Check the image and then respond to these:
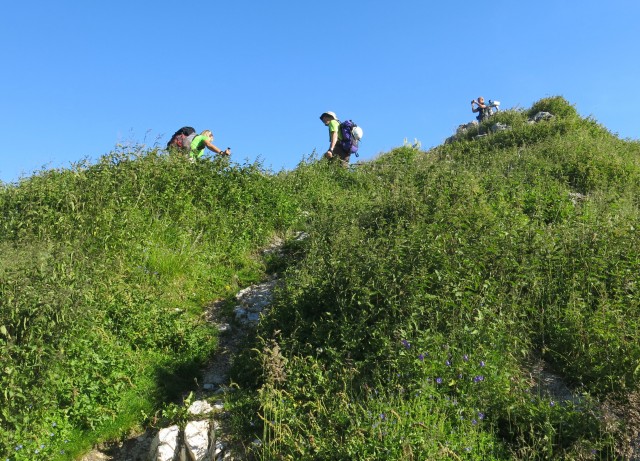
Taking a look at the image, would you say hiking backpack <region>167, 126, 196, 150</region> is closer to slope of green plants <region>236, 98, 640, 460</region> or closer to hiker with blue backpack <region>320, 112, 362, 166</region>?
hiker with blue backpack <region>320, 112, 362, 166</region>

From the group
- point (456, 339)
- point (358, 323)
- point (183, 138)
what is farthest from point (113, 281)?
point (183, 138)

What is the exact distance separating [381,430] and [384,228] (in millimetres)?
4685

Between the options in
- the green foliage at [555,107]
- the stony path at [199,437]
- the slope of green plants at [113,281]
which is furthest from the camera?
the green foliage at [555,107]

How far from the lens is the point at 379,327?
20.0 ft

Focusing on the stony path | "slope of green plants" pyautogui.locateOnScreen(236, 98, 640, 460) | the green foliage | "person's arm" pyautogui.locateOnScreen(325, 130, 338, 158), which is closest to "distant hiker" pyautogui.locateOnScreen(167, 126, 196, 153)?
"person's arm" pyautogui.locateOnScreen(325, 130, 338, 158)

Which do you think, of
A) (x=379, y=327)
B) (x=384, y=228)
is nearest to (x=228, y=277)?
(x=384, y=228)

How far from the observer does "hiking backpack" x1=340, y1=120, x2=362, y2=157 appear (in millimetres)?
16188

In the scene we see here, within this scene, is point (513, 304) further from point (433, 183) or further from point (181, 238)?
point (181, 238)

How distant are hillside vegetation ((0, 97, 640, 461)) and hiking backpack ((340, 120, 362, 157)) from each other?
5843 millimetres

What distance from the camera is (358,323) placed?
634 cm

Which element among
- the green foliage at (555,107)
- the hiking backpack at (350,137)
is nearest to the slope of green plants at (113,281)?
the hiking backpack at (350,137)

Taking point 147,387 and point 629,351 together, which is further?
point 147,387

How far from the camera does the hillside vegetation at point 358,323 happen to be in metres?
5.15

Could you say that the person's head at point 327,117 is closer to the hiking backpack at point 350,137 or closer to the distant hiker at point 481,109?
the hiking backpack at point 350,137
